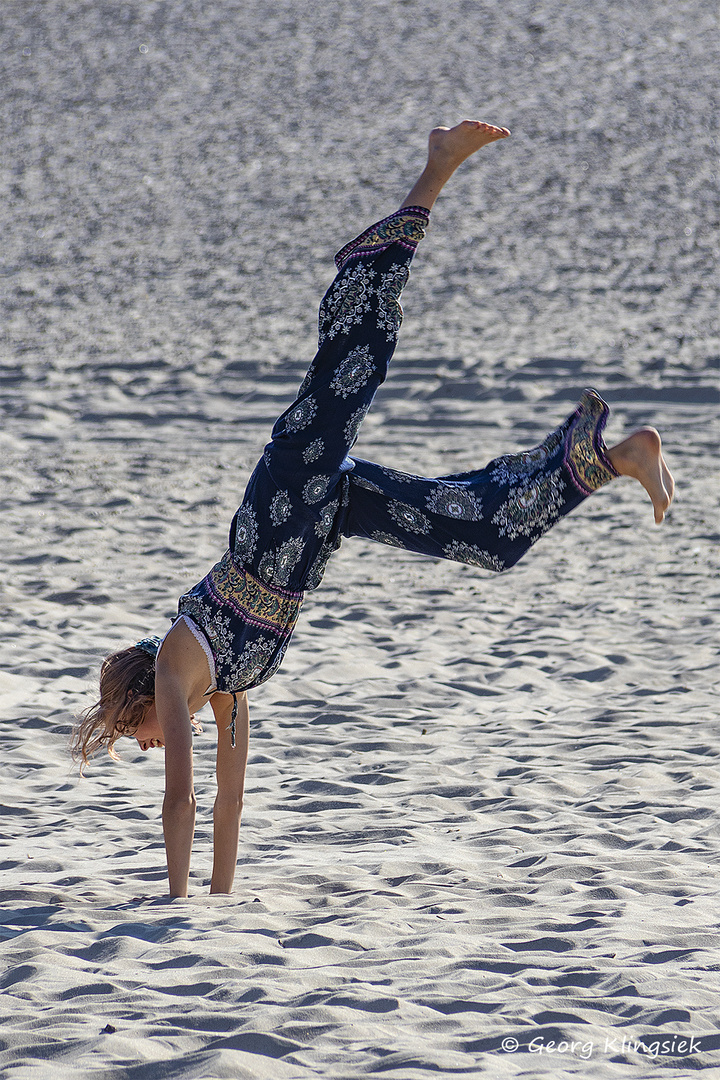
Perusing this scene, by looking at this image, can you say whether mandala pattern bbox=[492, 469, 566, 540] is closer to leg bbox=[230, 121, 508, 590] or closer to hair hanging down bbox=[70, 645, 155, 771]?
leg bbox=[230, 121, 508, 590]

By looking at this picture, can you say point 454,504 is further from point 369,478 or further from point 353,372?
point 353,372

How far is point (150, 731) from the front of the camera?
414 cm

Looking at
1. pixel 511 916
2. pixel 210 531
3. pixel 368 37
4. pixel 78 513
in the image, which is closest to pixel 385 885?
pixel 511 916

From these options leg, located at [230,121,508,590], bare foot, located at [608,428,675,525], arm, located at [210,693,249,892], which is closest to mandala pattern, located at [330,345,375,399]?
leg, located at [230,121,508,590]

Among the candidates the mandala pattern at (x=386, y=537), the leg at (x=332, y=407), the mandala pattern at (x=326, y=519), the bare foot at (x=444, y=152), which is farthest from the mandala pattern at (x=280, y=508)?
the bare foot at (x=444, y=152)

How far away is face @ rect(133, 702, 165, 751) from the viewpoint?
4.09 metres

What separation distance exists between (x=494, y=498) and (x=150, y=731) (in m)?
1.40

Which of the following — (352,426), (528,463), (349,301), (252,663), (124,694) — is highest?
(349,301)

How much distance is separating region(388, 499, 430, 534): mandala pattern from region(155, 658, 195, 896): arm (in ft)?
2.90

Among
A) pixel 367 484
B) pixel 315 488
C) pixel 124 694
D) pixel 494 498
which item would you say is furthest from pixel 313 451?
pixel 124 694

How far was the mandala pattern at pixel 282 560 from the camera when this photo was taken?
155 inches

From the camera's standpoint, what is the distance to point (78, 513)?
391 inches

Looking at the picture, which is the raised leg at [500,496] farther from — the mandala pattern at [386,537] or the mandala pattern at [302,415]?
the mandala pattern at [302,415]

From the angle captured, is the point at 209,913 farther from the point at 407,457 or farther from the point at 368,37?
the point at 368,37
